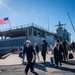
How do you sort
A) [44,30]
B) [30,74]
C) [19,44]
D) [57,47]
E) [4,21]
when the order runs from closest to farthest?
[30,74], [57,47], [4,21], [19,44], [44,30]

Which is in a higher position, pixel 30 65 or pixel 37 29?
pixel 37 29

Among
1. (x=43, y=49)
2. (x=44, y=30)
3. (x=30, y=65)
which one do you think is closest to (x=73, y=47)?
(x=43, y=49)

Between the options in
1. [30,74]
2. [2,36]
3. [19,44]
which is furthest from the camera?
[2,36]

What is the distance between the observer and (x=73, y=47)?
23875mm

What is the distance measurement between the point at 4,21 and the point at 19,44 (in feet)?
29.7

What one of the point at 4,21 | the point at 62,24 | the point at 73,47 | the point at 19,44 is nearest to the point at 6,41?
the point at 19,44

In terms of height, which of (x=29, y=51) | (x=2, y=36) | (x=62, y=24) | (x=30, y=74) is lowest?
(x=30, y=74)

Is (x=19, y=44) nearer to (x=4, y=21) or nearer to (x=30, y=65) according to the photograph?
(x=4, y=21)

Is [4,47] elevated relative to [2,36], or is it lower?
lower

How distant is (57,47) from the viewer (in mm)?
10703

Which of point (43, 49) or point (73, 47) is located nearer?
point (43, 49)

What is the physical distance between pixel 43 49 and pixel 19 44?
3821 cm

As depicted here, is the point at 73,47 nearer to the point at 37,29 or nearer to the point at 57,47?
the point at 57,47

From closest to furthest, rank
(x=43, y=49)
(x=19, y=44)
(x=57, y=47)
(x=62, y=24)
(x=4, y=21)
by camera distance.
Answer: (x=57, y=47), (x=43, y=49), (x=4, y=21), (x=19, y=44), (x=62, y=24)
